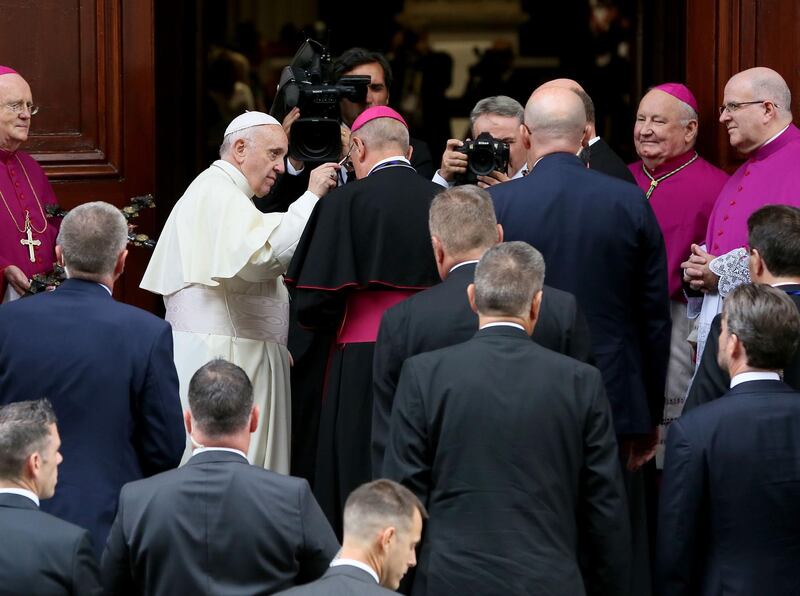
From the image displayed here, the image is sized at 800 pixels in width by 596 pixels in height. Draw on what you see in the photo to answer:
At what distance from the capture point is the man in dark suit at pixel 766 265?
541 centimetres

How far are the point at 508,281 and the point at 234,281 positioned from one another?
2106mm

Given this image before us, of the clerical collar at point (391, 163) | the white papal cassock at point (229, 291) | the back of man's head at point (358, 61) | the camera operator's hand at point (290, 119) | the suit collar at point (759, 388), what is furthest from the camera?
the back of man's head at point (358, 61)

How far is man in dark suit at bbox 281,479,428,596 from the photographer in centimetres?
394

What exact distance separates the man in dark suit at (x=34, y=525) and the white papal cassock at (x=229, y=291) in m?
2.07

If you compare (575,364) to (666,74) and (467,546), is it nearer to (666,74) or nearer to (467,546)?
(467,546)

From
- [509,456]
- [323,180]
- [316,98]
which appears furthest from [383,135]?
[509,456]

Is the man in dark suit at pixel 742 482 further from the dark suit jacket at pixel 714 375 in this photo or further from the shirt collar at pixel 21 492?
the shirt collar at pixel 21 492

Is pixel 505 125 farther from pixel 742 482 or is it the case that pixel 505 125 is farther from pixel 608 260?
pixel 742 482

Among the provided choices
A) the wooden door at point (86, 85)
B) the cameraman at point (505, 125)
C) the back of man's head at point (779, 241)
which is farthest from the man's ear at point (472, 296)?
the wooden door at point (86, 85)

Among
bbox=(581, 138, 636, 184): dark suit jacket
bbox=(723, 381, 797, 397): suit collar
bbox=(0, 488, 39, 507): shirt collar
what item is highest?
bbox=(581, 138, 636, 184): dark suit jacket

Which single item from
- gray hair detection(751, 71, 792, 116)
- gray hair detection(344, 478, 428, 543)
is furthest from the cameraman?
gray hair detection(344, 478, 428, 543)

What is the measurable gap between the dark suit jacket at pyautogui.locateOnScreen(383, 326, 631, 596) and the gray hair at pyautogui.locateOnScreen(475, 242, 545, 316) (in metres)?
0.07

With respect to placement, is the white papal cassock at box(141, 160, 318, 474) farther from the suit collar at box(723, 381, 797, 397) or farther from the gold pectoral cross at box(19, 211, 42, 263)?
the suit collar at box(723, 381, 797, 397)

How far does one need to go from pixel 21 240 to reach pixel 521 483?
2.80 metres
